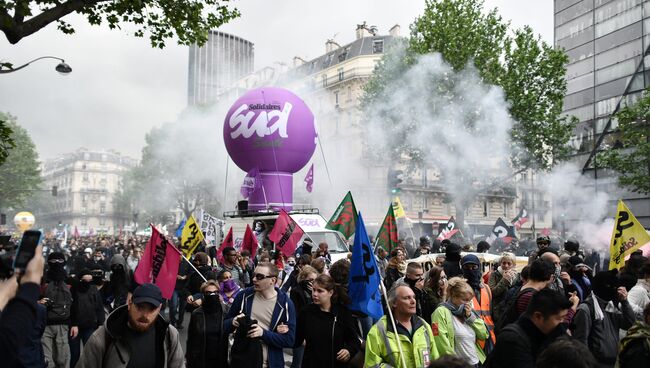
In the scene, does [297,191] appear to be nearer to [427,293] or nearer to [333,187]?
[333,187]

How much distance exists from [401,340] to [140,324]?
5.70ft

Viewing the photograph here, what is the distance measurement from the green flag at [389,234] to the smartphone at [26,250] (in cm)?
788

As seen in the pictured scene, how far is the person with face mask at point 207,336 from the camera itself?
519 centimetres

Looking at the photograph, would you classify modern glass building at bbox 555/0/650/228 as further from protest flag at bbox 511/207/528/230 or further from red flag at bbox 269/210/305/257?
red flag at bbox 269/210/305/257

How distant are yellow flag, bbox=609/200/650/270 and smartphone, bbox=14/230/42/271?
26.1ft

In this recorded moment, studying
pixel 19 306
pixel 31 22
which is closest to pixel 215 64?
pixel 31 22

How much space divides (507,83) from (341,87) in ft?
85.8

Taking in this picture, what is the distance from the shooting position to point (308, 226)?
16.2 m

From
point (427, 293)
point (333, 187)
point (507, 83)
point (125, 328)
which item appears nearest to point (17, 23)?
point (125, 328)

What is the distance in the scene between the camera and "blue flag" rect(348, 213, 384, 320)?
4.47 m

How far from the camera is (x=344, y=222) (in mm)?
11438

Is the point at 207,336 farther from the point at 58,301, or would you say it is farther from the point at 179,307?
the point at 179,307

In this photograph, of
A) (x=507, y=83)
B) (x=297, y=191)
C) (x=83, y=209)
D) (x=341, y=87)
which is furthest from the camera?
(x=83, y=209)

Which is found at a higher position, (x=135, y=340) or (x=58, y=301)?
(x=135, y=340)
